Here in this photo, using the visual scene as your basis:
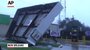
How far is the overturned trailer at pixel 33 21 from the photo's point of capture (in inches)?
203

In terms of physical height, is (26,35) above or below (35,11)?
below

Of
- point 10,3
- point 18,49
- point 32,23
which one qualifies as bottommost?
point 18,49

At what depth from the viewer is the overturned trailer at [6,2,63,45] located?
5.16 metres

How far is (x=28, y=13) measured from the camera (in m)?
6.40

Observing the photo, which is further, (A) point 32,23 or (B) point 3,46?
(A) point 32,23

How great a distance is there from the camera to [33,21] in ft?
19.0

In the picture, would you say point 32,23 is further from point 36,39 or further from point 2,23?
point 2,23

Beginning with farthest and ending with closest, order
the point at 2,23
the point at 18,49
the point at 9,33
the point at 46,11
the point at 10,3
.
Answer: the point at 2,23
the point at 9,33
the point at 10,3
the point at 46,11
the point at 18,49

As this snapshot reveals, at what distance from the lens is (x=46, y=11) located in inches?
221

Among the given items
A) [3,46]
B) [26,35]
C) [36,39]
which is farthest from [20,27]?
[3,46]

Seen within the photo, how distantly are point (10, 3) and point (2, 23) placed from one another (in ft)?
6.48

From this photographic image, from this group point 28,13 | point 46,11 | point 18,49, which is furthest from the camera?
point 28,13

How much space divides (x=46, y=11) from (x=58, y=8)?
0.38 metres

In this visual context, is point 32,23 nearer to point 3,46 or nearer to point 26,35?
point 26,35
